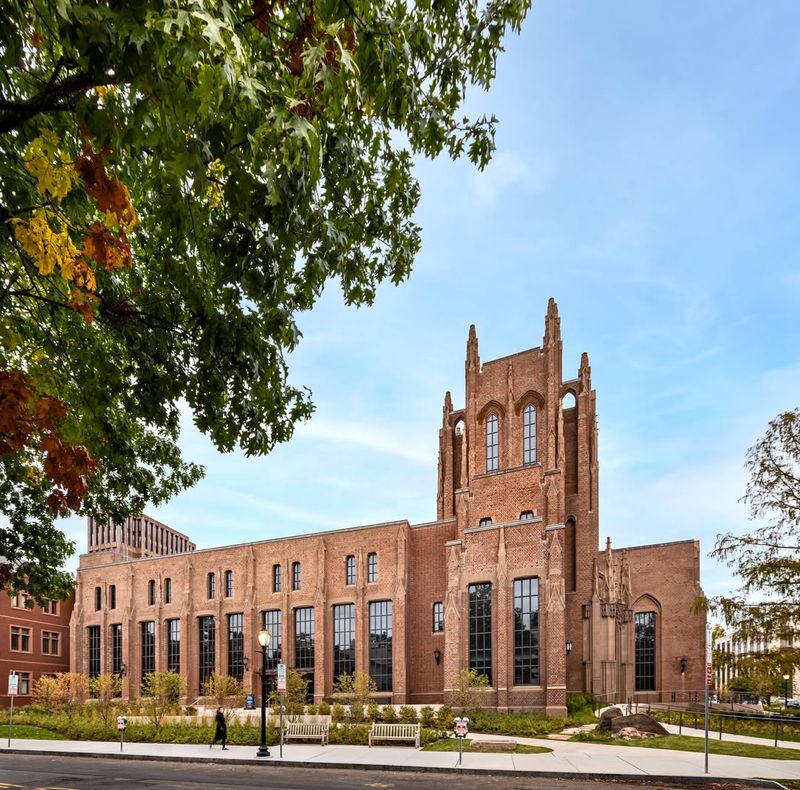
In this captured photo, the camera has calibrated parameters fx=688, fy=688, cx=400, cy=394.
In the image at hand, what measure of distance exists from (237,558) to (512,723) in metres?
25.4

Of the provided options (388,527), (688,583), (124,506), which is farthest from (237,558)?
(124,506)

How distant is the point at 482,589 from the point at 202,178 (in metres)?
35.7

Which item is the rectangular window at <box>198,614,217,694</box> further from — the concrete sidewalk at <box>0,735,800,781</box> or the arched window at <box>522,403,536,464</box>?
the arched window at <box>522,403,536,464</box>

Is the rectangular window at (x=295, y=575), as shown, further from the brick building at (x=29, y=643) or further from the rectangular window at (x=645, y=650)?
the rectangular window at (x=645, y=650)

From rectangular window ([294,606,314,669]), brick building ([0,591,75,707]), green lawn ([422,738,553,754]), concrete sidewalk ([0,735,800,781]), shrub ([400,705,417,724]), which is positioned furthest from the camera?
brick building ([0,591,75,707])

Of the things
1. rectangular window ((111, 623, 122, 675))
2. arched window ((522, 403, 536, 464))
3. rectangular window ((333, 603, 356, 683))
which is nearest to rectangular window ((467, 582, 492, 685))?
arched window ((522, 403, 536, 464))

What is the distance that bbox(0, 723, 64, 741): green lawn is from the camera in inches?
1229

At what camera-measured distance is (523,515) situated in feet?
124

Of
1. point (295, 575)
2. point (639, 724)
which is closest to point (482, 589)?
point (639, 724)

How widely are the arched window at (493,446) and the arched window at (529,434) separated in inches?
62.9

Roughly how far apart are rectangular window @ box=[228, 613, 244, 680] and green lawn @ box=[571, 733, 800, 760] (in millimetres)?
27957

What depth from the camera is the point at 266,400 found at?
7.55 meters

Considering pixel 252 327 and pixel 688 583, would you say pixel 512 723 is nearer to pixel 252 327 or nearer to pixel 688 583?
pixel 688 583

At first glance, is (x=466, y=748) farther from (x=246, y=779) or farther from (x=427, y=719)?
(x=246, y=779)
